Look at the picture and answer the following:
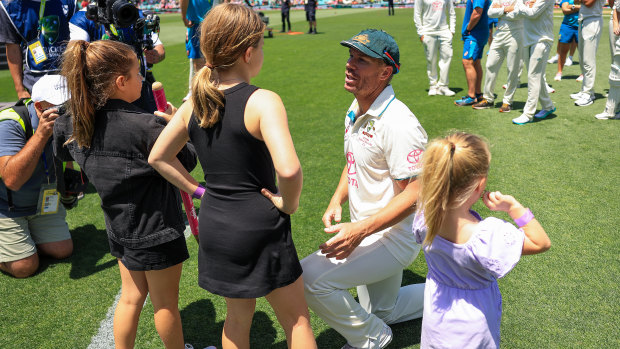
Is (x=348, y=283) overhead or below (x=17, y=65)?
below

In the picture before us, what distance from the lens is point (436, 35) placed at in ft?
28.2

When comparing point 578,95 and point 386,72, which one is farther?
point 578,95

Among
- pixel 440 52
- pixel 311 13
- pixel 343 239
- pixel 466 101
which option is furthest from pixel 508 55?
pixel 311 13

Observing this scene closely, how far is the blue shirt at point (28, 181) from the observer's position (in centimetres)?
344

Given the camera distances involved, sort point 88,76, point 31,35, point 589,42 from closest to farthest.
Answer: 1. point 88,76
2. point 31,35
3. point 589,42

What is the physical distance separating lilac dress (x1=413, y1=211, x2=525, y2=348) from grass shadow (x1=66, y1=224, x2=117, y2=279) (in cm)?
280

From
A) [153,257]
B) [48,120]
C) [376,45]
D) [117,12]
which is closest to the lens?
[153,257]

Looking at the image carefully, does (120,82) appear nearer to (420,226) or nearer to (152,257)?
(152,257)

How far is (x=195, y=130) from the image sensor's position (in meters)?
1.95

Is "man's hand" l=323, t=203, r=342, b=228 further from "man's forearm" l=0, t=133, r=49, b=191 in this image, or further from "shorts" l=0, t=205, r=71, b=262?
"shorts" l=0, t=205, r=71, b=262

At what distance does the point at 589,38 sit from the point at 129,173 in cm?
752

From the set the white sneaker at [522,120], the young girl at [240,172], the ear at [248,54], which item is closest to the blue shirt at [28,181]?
the young girl at [240,172]

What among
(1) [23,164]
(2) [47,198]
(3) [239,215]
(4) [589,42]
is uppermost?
(3) [239,215]

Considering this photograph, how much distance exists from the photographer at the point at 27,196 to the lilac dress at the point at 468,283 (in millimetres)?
2536
